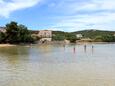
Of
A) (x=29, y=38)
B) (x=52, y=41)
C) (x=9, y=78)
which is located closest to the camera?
(x=9, y=78)

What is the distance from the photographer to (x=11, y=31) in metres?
110

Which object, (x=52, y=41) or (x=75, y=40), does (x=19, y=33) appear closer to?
(x=52, y=41)

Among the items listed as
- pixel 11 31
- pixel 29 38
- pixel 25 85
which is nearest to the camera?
pixel 25 85

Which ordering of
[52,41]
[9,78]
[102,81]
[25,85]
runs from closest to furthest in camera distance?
[25,85] < [102,81] < [9,78] < [52,41]

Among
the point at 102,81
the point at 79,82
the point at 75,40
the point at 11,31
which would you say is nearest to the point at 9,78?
the point at 79,82

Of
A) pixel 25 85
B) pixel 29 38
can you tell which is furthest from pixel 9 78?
pixel 29 38

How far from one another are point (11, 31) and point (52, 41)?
2108 inches

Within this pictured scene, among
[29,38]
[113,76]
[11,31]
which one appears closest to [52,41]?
[29,38]

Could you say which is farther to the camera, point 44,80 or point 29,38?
point 29,38

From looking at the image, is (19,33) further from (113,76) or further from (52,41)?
(113,76)

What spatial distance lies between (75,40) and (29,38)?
62004 millimetres

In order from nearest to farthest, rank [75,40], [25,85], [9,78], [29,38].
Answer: [25,85] < [9,78] < [29,38] < [75,40]

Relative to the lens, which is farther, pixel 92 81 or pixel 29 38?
pixel 29 38

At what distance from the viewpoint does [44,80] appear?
64.8 ft
